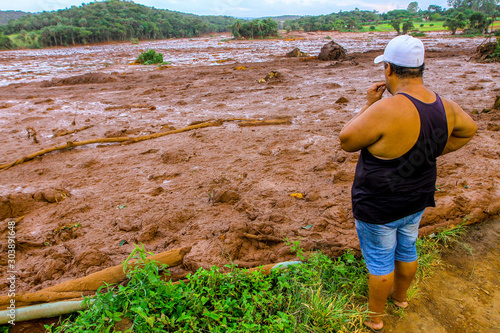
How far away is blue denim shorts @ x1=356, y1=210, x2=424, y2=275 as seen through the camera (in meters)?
1.73

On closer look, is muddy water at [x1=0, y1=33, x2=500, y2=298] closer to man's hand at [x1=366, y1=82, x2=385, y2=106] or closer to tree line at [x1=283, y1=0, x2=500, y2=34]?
man's hand at [x1=366, y1=82, x2=385, y2=106]

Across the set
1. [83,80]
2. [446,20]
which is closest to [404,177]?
[83,80]

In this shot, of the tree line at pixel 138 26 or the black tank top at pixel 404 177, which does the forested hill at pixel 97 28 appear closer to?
the tree line at pixel 138 26

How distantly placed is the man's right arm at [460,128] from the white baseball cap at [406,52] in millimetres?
377

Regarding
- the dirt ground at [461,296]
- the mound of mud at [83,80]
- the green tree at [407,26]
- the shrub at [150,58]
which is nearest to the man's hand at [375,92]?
the dirt ground at [461,296]

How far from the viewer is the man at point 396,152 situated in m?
1.51

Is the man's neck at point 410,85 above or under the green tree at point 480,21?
under

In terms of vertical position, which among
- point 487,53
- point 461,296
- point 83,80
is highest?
point 487,53

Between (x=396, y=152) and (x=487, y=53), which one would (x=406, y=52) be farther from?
(x=487, y=53)

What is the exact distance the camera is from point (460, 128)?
1725 millimetres

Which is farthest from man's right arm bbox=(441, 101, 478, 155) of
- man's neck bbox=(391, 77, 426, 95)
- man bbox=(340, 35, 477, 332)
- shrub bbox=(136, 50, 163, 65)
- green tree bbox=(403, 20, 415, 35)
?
green tree bbox=(403, 20, 415, 35)

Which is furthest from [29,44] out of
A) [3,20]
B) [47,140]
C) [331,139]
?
[3,20]

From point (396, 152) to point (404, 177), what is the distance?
0.54 feet

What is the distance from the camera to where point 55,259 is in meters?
2.61
